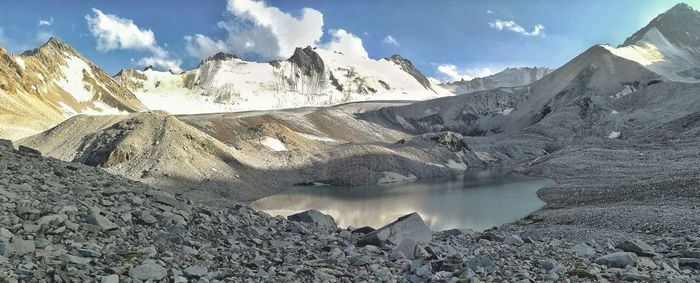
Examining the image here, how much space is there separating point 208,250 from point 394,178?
7741 cm

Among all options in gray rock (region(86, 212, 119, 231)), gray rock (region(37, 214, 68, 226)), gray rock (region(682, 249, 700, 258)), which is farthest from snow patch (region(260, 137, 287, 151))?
gray rock (region(682, 249, 700, 258))

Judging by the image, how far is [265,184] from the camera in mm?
73375

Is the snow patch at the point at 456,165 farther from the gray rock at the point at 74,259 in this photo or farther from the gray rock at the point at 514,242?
the gray rock at the point at 74,259

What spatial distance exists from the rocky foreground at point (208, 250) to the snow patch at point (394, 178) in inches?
2720

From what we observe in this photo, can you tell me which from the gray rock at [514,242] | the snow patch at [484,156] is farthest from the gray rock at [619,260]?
the snow patch at [484,156]

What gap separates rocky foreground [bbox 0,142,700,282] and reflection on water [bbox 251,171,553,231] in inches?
1017

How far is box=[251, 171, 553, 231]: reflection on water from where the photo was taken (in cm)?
4688

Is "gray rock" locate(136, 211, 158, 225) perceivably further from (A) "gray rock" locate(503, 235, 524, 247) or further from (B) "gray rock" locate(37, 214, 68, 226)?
(A) "gray rock" locate(503, 235, 524, 247)

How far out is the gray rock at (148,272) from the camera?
10.7 meters

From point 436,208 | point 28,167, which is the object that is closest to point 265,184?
point 436,208

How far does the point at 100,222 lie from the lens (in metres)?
13.0

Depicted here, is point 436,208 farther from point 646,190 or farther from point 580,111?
point 580,111

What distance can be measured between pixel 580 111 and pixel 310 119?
9235 cm

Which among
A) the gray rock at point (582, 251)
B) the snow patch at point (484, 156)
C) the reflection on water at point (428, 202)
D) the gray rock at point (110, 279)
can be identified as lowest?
the reflection on water at point (428, 202)
